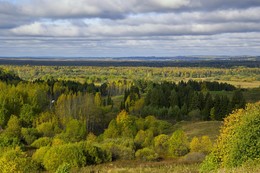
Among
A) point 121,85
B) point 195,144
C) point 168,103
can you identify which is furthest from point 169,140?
point 121,85

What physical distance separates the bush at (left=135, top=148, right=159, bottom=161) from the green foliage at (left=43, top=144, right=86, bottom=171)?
9.97m

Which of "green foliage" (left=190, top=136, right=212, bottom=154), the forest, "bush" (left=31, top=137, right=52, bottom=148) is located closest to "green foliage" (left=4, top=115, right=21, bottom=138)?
the forest

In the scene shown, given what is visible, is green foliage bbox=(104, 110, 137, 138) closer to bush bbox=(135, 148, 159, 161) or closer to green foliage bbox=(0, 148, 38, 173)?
bush bbox=(135, 148, 159, 161)

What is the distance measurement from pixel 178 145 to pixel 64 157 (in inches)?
838

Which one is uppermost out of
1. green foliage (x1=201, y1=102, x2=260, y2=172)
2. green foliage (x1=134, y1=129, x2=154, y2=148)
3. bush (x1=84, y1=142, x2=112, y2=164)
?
green foliage (x1=201, y1=102, x2=260, y2=172)

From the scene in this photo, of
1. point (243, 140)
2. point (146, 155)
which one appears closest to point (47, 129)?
point (146, 155)

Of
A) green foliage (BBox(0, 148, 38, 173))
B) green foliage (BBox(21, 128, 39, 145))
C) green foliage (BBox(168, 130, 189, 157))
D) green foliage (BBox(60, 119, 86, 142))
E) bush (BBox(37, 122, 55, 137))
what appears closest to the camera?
green foliage (BBox(0, 148, 38, 173))

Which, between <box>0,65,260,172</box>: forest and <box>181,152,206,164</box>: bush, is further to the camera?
<box>181,152,206,164</box>: bush

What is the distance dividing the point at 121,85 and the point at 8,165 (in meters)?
142

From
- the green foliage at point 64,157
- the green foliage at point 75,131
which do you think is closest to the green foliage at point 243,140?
the green foliage at point 64,157

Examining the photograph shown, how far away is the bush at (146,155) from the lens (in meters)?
56.5

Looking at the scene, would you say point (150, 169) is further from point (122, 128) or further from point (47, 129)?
point (47, 129)

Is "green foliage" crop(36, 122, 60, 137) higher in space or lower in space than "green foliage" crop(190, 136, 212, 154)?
lower

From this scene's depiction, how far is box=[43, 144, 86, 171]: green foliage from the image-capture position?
48.3 meters
